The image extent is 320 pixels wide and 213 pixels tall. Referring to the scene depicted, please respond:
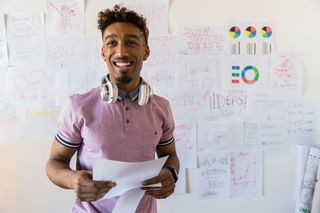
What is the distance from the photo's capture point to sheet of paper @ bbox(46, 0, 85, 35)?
166 cm

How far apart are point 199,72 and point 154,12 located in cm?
43

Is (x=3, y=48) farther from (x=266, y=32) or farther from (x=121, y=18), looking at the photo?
(x=266, y=32)

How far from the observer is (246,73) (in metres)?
1.84

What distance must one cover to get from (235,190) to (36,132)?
1246 mm

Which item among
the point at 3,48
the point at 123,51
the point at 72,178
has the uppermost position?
the point at 3,48

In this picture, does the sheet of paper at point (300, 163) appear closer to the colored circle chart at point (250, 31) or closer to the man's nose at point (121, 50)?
the colored circle chart at point (250, 31)

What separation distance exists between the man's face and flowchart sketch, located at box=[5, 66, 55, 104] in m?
0.73

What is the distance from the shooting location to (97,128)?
1030 millimetres

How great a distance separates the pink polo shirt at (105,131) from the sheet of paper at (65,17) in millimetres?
733

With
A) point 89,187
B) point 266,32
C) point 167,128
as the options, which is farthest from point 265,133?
point 89,187

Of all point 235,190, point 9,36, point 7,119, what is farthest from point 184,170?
point 9,36

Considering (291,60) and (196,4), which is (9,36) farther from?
(291,60)

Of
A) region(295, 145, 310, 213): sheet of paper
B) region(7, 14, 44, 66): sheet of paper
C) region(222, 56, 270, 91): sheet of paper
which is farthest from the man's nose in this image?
region(295, 145, 310, 213): sheet of paper

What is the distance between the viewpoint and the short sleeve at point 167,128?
3.92ft
